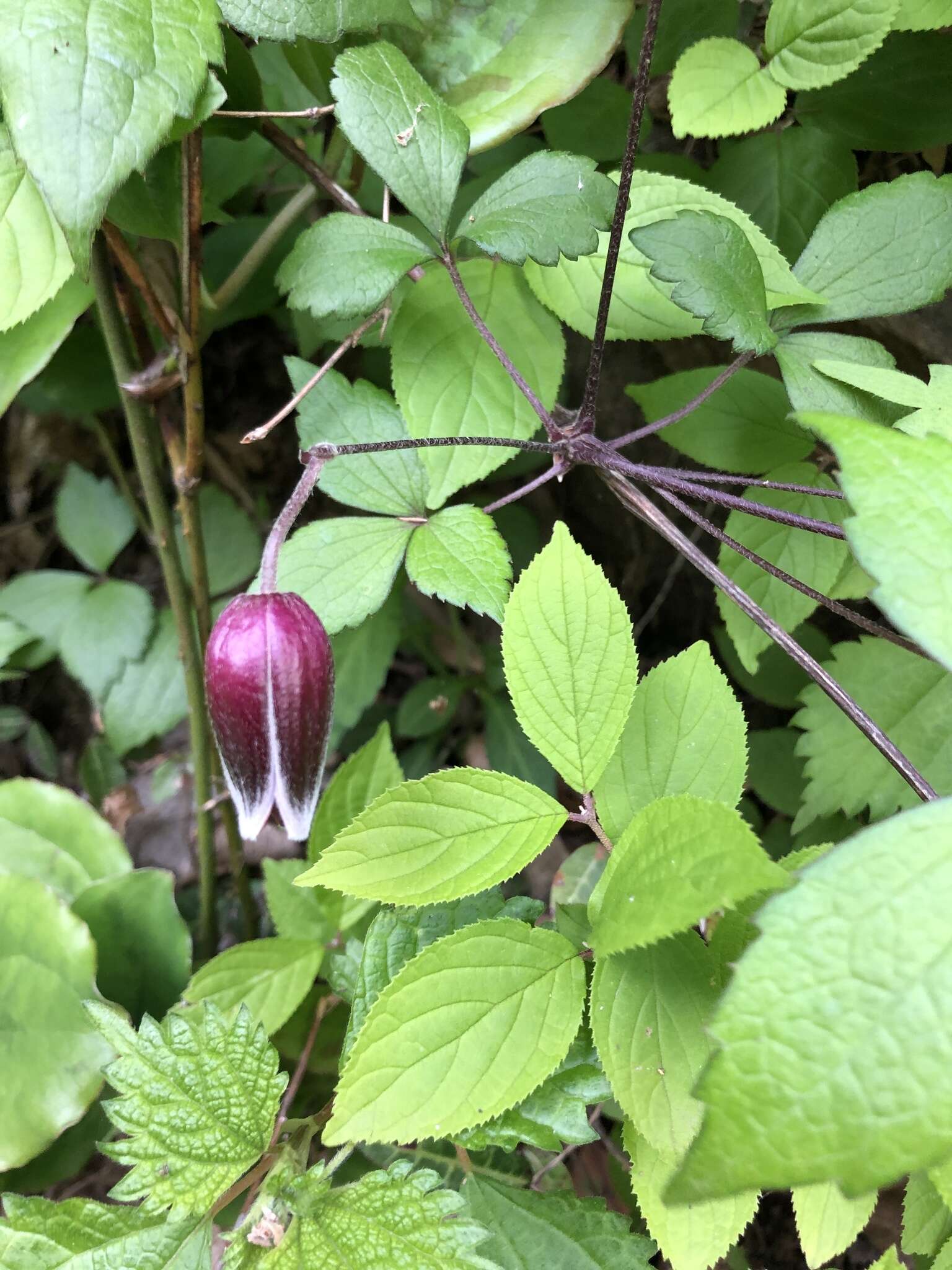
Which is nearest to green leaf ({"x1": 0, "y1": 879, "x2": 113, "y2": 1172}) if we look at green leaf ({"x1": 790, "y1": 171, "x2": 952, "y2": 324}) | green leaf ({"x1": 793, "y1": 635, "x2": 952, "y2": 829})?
green leaf ({"x1": 793, "y1": 635, "x2": 952, "y2": 829})

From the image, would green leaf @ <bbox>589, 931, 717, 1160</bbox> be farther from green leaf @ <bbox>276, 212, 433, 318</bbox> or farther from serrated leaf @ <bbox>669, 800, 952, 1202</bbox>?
green leaf @ <bbox>276, 212, 433, 318</bbox>

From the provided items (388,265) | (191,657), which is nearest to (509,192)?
(388,265)

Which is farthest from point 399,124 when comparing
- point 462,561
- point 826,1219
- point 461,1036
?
point 826,1219

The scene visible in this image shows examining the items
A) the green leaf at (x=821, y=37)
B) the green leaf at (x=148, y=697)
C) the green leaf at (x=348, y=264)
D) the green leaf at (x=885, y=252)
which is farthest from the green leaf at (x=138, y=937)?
the green leaf at (x=821, y=37)

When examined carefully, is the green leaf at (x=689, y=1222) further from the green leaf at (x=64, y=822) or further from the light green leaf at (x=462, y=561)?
the green leaf at (x=64, y=822)

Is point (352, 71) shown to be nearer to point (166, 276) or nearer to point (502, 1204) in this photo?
point (166, 276)
